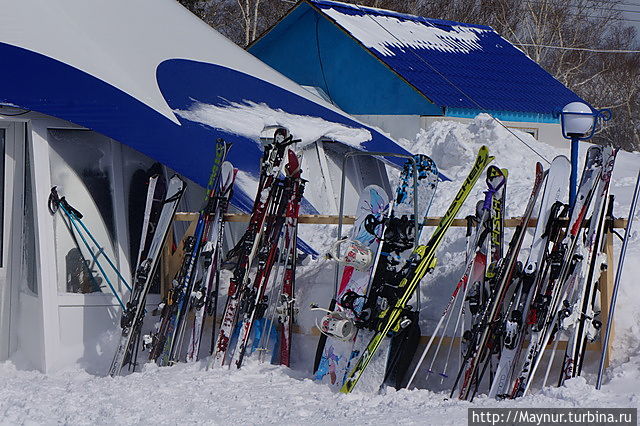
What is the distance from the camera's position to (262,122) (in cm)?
748

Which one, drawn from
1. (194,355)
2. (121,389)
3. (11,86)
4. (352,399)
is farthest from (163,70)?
(352,399)

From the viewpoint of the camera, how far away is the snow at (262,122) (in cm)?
711

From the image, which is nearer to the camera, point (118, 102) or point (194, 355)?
point (194, 355)

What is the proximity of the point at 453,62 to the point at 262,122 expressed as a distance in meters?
7.40

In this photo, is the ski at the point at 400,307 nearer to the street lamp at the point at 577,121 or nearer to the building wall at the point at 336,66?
the street lamp at the point at 577,121

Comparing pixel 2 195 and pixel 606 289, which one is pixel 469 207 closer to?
pixel 606 289

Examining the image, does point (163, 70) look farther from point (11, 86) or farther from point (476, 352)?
point (476, 352)

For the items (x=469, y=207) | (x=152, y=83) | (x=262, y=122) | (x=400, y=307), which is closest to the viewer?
(x=400, y=307)

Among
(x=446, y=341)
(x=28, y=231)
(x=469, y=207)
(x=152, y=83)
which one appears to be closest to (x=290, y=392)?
(x=446, y=341)

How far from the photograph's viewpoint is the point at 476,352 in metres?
4.71

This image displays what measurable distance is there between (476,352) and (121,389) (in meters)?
1.85

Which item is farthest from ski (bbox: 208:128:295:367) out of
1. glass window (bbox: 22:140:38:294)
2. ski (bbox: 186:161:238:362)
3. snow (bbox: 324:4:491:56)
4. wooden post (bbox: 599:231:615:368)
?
snow (bbox: 324:4:491:56)

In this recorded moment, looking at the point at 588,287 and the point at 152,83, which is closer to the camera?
the point at 588,287

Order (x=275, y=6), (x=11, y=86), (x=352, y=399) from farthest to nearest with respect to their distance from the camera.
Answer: (x=275, y=6) → (x=11, y=86) → (x=352, y=399)
